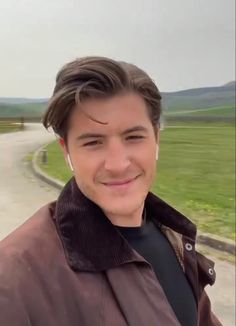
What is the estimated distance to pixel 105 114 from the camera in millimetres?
888

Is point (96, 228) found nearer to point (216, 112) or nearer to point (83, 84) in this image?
point (83, 84)

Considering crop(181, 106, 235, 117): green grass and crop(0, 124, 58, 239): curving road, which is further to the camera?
crop(181, 106, 235, 117): green grass

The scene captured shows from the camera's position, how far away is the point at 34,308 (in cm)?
74

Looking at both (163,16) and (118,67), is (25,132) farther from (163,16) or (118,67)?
(163,16)

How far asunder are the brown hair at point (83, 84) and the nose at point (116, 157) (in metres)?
0.09

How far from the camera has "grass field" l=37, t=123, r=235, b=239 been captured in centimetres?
331

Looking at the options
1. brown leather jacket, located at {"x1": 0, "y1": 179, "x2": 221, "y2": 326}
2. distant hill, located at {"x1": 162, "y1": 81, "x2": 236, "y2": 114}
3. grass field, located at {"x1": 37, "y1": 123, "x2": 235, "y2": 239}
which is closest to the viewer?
brown leather jacket, located at {"x1": 0, "y1": 179, "x2": 221, "y2": 326}

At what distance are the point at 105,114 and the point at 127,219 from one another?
24 centimetres

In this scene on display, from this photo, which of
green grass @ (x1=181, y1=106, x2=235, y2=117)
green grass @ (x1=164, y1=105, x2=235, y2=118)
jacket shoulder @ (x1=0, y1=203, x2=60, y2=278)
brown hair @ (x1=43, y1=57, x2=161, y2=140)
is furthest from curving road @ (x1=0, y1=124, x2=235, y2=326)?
green grass @ (x1=181, y1=106, x2=235, y2=117)

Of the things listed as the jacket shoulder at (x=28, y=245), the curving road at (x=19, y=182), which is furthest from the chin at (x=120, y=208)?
the curving road at (x=19, y=182)

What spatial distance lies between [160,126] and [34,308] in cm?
50

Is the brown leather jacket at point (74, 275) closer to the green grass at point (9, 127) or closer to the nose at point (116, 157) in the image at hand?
the nose at point (116, 157)

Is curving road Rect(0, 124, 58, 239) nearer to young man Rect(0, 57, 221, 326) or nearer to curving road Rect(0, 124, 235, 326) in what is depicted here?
curving road Rect(0, 124, 235, 326)

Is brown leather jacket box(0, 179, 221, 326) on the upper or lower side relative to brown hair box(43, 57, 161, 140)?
lower
